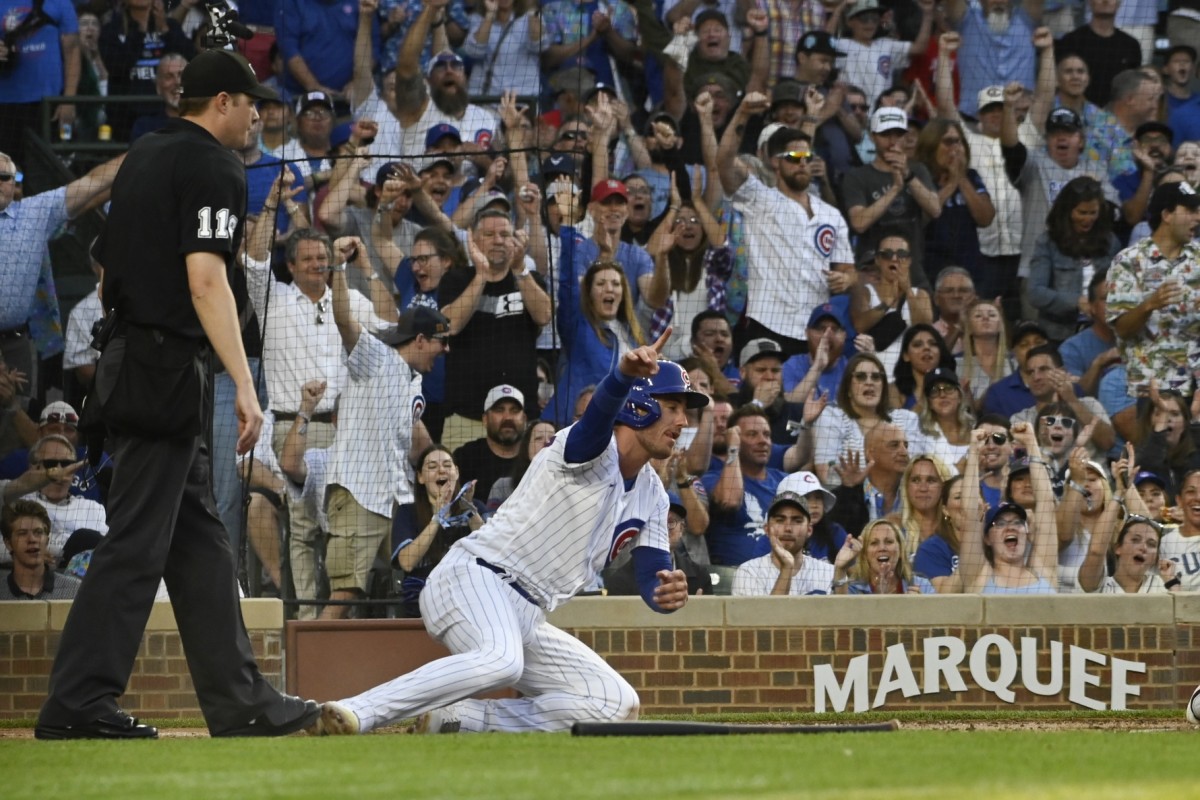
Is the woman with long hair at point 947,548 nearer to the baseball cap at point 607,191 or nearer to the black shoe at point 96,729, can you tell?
the baseball cap at point 607,191

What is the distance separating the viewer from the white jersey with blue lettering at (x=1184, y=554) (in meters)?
9.43

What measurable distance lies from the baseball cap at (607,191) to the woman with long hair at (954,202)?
7.11 feet

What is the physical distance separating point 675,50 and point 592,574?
22.4ft

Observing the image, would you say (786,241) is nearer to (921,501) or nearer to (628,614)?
(921,501)

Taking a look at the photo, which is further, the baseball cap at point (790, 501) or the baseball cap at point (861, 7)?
the baseball cap at point (861, 7)

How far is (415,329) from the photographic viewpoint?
31.8 feet

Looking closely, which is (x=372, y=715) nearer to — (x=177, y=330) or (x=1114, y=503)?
(x=177, y=330)

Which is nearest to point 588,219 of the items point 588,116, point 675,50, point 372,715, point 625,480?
point 588,116

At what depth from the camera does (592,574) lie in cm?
618

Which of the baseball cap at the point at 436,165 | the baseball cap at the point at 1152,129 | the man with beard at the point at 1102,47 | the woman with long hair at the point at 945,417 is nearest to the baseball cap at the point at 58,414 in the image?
the baseball cap at the point at 436,165

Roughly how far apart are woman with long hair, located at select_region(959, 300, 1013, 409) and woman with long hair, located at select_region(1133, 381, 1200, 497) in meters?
0.89

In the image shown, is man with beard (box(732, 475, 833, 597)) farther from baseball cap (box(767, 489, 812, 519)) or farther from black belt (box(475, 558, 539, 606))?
black belt (box(475, 558, 539, 606))

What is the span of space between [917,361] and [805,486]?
Answer: 4.67ft

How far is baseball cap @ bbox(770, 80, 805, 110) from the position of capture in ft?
39.0
